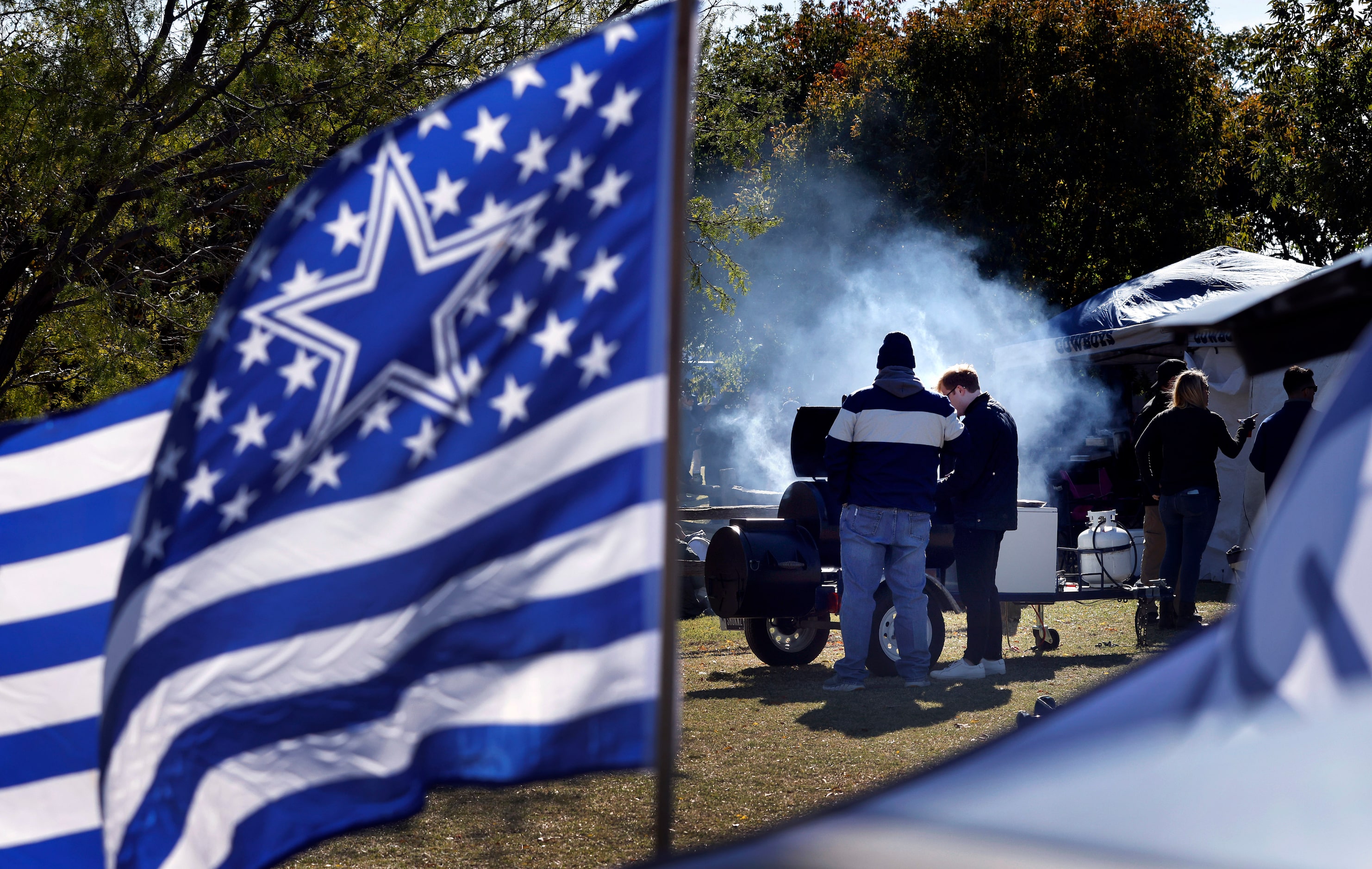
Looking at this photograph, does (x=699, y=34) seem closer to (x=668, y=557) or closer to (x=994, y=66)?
(x=668, y=557)

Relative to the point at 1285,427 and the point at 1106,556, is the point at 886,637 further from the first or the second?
the point at 1285,427

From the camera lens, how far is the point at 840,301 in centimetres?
2391

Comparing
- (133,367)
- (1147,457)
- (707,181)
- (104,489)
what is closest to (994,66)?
(707,181)

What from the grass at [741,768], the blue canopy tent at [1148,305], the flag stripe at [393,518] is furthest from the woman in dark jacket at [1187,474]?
the flag stripe at [393,518]

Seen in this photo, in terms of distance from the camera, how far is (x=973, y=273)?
23766 millimetres

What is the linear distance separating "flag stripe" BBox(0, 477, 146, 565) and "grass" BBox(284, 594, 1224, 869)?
139cm

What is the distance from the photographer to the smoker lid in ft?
30.5

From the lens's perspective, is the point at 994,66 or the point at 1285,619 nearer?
the point at 1285,619

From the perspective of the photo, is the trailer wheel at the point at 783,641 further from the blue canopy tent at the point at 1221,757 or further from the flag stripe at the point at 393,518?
the blue canopy tent at the point at 1221,757

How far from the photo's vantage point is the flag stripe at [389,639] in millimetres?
2324

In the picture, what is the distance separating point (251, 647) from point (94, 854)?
1.28m

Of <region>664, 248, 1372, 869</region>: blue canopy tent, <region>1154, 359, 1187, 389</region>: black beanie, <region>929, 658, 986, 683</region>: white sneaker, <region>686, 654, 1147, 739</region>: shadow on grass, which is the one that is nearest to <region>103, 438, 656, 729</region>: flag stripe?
<region>664, 248, 1372, 869</region>: blue canopy tent

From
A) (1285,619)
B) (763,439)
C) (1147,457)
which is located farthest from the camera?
(763,439)

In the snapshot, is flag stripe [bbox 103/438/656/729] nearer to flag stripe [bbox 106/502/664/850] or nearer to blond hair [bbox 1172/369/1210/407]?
flag stripe [bbox 106/502/664/850]
